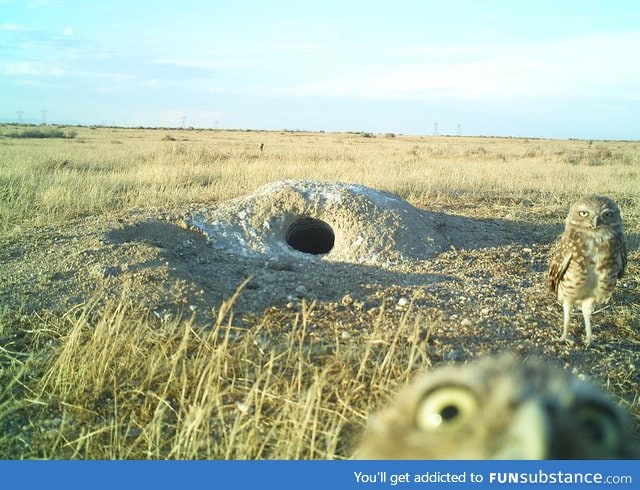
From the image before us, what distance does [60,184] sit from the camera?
10.2 m

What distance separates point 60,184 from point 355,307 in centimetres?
790

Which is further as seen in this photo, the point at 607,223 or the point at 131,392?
the point at 607,223

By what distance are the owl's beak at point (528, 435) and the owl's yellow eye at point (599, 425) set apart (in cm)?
7

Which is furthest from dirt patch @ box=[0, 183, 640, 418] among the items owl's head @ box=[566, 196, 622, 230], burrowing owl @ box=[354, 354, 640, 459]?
burrowing owl @ box=[354, 354, 640, 459]

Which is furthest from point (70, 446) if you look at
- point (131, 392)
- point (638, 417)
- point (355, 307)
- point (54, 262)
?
point (638, 417)

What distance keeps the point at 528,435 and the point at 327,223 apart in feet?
22.3

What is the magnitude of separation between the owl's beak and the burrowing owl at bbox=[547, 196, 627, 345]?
157 inches

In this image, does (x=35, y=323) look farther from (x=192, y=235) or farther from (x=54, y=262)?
(x=192, y=235)


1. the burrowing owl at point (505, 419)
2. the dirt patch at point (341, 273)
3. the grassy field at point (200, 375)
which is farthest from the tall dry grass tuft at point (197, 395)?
the burrowing owl at point (505, 419)

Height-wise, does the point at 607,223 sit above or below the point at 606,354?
above

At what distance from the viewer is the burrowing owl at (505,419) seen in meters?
0.76

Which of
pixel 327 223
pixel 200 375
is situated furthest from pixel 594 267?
pixel 327 223

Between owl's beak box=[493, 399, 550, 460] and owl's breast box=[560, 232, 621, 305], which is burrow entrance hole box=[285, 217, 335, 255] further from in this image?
owl's beak box=[493, 399, 550, 460]

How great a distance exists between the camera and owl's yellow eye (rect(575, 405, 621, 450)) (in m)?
0.79
